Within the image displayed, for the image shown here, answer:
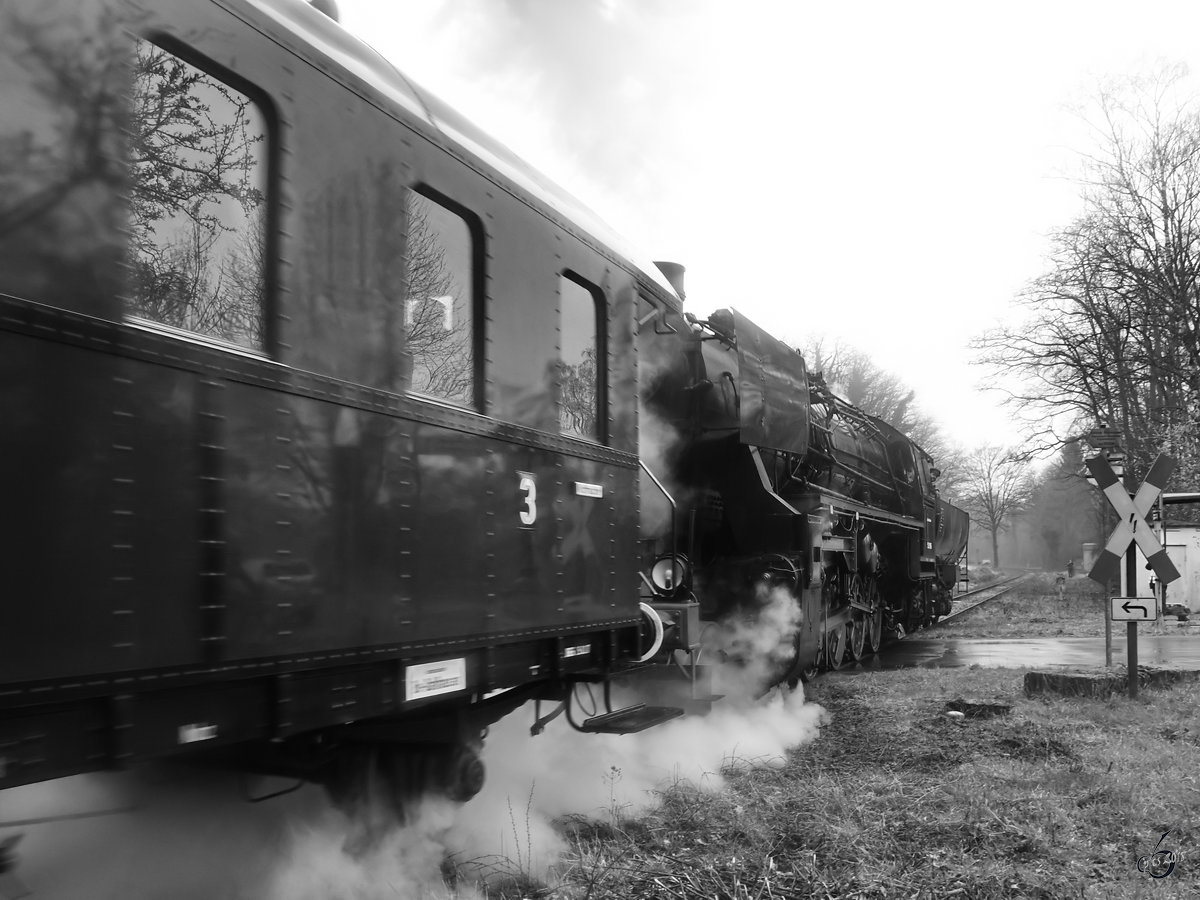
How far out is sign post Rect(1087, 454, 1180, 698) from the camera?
29.0 ft

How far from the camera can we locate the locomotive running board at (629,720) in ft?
16.9

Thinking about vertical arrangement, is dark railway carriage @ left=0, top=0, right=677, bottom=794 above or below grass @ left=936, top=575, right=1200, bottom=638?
above

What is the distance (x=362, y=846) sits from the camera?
4129 millimetres

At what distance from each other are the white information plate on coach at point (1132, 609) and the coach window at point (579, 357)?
233 inches

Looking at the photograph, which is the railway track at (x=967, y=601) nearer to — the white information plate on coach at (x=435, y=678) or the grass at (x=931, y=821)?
the grass at (x=931, y=821)

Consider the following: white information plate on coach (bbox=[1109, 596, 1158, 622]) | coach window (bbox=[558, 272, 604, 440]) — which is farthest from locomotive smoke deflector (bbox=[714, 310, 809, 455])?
white information plate on coach (bbox=[1109, 596, 1158, 622])

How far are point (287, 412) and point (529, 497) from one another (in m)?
1.42

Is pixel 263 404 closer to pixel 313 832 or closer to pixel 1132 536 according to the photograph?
pixel 313 832

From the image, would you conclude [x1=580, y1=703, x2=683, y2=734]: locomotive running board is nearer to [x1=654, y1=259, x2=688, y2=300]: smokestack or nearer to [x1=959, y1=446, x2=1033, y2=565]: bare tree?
[x1=654, y1=259, x2=688, y2=300]: smokestack

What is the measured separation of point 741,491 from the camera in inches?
325

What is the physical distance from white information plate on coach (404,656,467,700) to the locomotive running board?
146cm

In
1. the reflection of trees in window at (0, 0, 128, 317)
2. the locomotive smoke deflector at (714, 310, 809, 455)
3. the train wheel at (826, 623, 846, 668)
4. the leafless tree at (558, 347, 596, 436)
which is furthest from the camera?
the train wheel at (826, 623, 846, 668)

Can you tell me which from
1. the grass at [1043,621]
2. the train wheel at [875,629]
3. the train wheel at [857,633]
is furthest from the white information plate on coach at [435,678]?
the grass at [1043,621]

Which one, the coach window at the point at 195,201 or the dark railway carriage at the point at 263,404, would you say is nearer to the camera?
the dark railway carriage at the point at 263,404
